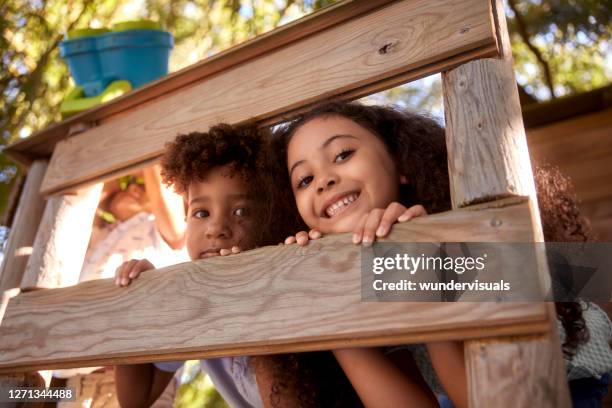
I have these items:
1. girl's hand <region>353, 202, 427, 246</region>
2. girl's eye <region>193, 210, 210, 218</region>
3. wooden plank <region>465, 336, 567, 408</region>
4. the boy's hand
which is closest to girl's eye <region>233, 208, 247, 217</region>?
girl's eye <region>193, 210, 210, 218</region>

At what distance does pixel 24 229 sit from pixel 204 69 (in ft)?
3.68

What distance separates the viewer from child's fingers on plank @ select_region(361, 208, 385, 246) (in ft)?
4.36

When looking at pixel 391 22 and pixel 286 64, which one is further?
pixel 286 64

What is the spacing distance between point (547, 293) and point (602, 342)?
839mm

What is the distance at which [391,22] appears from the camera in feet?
5.59

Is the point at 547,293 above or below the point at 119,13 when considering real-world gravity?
below

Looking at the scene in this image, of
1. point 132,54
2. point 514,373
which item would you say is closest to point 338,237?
point 514,373

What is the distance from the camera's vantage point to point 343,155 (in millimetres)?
1889

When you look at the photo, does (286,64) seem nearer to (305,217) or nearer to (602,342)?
(305,217)

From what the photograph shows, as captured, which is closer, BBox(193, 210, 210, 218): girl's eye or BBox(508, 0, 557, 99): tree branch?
BBox(193, 210, 210, 218): girl's eye

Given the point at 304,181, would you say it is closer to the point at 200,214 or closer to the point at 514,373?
the point at 200,214

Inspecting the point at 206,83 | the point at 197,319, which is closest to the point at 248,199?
the point at 206,83

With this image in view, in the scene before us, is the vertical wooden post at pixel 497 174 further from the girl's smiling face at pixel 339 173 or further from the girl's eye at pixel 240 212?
the girl's eye at pixel 240 212

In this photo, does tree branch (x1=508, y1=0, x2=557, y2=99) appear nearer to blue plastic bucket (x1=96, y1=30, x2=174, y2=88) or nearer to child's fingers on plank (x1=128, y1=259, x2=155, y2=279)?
blue plastic bucket (x1=96, y1=30, x2=174, y2=88)
